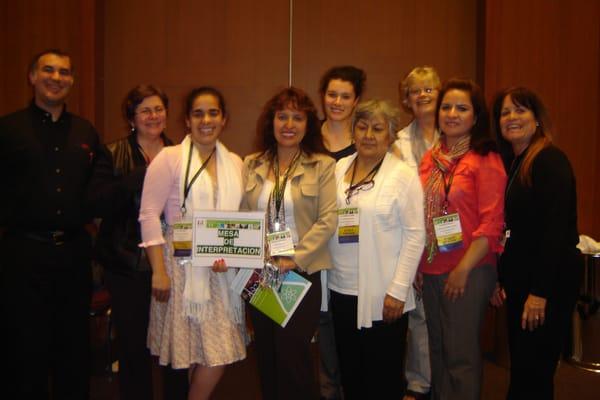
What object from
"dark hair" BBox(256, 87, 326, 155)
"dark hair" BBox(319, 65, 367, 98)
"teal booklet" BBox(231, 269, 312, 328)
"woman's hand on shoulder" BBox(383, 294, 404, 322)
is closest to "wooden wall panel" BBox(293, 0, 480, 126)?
"dark hair" BBox(319, 65, 367, 98)

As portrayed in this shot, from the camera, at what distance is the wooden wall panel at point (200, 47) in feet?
15.5

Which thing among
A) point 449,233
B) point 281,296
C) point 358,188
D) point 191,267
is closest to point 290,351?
point 281,296

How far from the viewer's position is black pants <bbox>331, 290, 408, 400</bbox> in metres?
2.31

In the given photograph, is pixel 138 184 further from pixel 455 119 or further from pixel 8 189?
pixel 455 119

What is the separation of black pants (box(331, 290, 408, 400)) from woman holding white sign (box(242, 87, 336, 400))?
0.16 meters

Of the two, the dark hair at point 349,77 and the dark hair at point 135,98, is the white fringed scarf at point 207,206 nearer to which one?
the dark hair at point 135,98

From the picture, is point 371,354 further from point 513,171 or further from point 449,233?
point 513,171

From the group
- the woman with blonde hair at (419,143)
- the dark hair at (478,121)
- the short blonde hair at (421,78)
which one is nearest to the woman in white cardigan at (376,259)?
the dark hair at (478,121)

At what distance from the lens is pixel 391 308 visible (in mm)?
2283

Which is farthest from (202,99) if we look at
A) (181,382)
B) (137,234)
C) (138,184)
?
(181,382)

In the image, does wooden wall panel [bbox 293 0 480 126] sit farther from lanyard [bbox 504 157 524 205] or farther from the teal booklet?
the teal booklet

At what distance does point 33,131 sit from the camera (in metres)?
2.73

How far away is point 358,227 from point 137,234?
113cm

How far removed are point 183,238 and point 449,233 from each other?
1.26m
